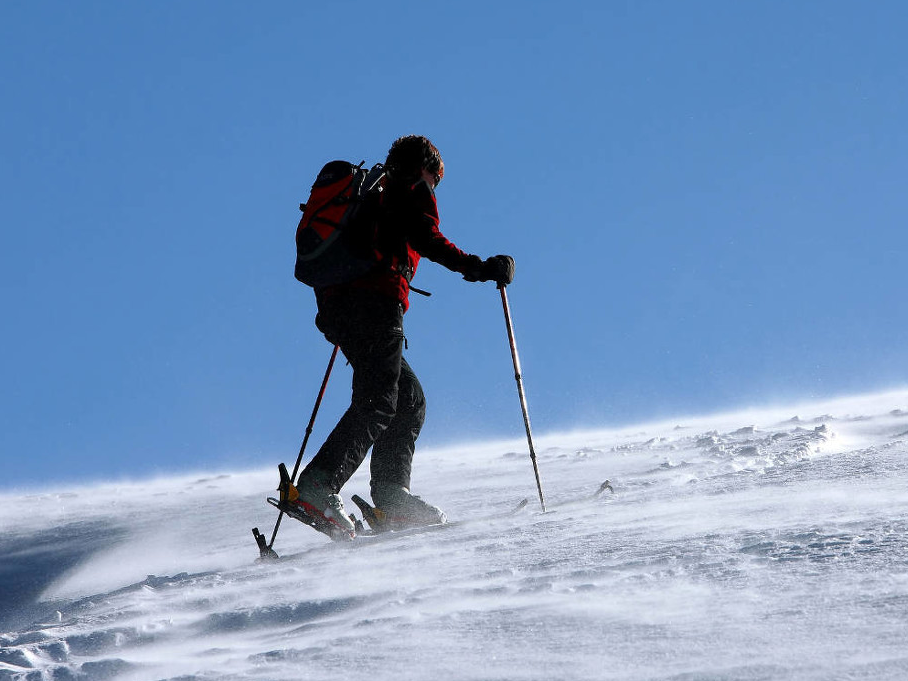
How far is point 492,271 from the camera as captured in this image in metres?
4.49

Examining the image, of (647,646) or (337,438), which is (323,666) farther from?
(337,438)

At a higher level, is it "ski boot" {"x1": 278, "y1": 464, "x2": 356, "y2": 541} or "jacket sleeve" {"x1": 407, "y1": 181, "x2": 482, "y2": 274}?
"jacket sleeve" {"x1": 407, "y1": 181, "x2": 482, "y2": 274}

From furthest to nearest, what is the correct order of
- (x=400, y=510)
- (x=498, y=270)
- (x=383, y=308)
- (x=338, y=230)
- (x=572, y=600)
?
(x=400, y=510) → (x=498, y=270) → (x=383, y=308) → (x=338, y=230) → (x=572, y=600)

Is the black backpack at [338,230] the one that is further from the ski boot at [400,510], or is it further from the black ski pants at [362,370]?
the ski boot at [400,510]

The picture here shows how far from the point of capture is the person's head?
178 inches

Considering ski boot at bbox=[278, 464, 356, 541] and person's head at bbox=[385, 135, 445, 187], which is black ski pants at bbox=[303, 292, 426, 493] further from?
person's head at bbox=[385, 135, 445, 187]

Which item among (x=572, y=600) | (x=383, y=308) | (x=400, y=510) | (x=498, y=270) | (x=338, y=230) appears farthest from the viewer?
(x=400, y=510)

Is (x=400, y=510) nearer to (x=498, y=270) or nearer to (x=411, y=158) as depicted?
(x=498, y=270)

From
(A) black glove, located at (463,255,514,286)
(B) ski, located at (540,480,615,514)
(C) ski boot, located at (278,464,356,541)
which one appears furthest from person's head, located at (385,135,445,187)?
(B) ski, located at (540,480,615,514)

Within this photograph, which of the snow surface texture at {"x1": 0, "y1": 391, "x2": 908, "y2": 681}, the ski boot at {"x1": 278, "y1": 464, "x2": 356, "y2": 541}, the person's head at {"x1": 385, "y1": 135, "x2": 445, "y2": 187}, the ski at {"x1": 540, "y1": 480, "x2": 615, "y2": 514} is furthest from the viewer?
the person's head at {"x1": 385, "y1": 135, "x2": 445, "y2": 187}

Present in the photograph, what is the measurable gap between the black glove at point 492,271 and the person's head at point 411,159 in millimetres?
545

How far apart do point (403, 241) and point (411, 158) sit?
0.46m

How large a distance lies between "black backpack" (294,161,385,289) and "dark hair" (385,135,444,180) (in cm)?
19

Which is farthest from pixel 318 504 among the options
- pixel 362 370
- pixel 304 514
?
pixel 362 370
